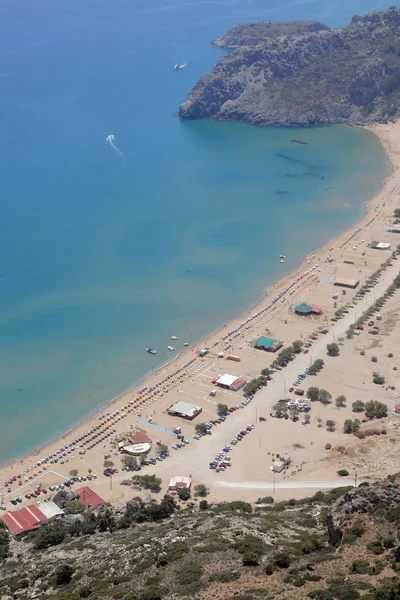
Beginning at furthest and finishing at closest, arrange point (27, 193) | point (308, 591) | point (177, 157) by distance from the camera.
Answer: point (177, 157)
point (27, 193)
point (308, 591)

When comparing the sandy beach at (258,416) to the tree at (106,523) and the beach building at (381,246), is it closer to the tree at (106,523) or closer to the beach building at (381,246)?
the tree at (106,523)

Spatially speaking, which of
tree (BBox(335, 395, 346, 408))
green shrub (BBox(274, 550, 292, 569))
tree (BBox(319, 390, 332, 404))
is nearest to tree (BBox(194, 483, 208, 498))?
tree (BBox(319, 390, 332, 404))

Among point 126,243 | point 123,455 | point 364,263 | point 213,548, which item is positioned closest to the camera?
point 213,548

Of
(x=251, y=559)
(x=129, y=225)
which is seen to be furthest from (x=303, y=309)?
(x=251, y=559)

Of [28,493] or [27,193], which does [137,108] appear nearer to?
[27,193]

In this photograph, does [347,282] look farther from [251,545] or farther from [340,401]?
[251,545]

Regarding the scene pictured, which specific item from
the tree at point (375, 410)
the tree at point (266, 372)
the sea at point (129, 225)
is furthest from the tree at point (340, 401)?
the sea at point (129, 225)

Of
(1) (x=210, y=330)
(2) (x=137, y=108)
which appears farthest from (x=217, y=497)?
(2) (x=137, y=108)

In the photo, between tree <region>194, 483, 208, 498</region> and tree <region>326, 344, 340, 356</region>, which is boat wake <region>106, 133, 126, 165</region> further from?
tree <region>194, 483, 208, 498</region>
